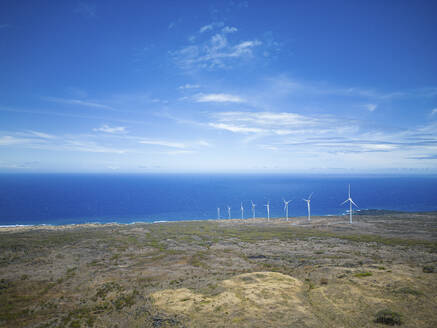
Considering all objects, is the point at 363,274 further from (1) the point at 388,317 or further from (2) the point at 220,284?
(2) the point at 220,284

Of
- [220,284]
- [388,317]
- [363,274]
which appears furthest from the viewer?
[220,284]

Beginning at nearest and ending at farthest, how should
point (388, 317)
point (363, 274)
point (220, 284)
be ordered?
point (388, 317)
point (363, 274)
point (220, 284)

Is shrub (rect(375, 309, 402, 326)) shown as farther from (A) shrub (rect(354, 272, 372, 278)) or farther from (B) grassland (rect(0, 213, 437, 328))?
(A) shrub (rect(354, 272, 372, 278))

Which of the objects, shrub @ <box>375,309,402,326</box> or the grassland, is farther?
the grassland

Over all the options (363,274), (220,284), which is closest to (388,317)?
(363,274)

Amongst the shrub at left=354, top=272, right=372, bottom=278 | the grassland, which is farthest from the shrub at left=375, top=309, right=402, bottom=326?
the shrub at left=354, top=272, right=372, bottom=278

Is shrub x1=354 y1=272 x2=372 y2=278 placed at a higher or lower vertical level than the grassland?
higher

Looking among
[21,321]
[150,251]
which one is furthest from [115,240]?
[21,321]
